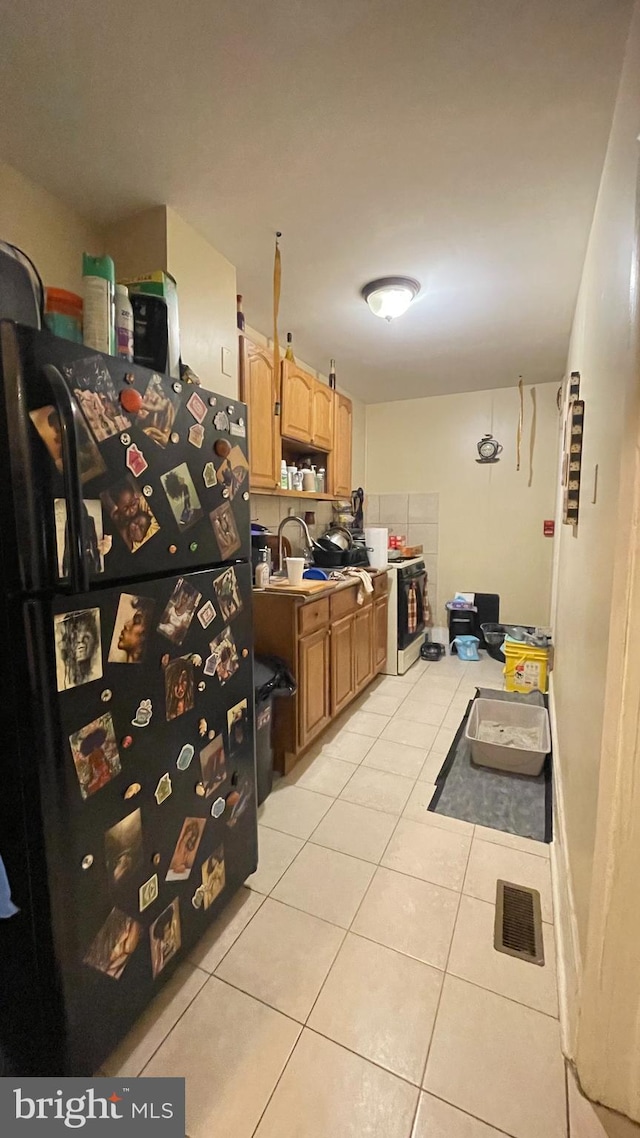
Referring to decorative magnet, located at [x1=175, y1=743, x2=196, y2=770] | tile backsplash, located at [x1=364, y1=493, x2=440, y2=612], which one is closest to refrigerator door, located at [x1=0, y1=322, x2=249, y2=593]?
decorative magnet, located at [x1=175, y1=743, x2=196, y2=770]

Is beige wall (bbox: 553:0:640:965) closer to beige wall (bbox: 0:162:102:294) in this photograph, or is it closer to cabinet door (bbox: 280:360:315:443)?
cabinet door (bbox: 280:360:315:443)

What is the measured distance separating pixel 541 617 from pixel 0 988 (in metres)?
4.26

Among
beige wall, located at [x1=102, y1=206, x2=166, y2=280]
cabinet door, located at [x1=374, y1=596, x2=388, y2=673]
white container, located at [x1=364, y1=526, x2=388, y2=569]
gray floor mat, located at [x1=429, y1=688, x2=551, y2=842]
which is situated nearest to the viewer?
beige wall, located at [x1=102, y1=206, x2=166, y2=280]

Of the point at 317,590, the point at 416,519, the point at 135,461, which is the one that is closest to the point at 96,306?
the point at 135,461

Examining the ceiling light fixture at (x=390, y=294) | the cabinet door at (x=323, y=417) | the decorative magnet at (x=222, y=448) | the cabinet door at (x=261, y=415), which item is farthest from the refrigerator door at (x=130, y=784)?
the cabinet door at (x=323, y=417)

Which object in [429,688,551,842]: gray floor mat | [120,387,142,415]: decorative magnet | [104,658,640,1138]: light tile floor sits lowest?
[104,658,640,1138]: light tile floor

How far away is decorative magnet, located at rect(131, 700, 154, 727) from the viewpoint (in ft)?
3.46

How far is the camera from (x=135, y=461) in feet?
3.36

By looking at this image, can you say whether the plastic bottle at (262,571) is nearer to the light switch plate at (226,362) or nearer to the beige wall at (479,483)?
the light switch plate at (226,362)

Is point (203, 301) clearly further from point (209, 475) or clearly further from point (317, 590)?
point (317, 590)

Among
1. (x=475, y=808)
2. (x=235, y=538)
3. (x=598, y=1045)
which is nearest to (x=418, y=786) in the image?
(x=475, y=808)

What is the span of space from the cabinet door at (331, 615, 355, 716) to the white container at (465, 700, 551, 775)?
0.73 metres

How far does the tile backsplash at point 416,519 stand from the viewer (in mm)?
4520

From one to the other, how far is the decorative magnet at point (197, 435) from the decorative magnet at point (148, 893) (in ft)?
3.63
